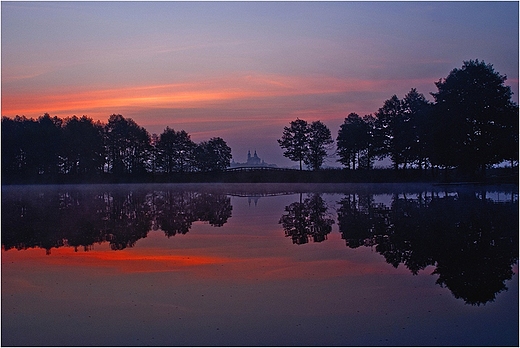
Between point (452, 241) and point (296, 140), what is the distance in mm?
72834

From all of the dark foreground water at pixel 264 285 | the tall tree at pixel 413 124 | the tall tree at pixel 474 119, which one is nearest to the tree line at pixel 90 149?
the tall tree at pixel 413 124

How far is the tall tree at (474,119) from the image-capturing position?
52094 mm

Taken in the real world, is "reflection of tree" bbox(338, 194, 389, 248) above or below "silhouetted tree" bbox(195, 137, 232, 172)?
below

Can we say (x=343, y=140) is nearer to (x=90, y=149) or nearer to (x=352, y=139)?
(x=352, y=139)

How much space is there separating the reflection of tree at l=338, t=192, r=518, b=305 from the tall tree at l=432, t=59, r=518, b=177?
30.6 metres

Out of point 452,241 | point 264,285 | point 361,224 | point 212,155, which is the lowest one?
point 264,285

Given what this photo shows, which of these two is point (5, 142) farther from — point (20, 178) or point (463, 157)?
point (463, 157)

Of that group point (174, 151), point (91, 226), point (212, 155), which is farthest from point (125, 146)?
point (91, 226)

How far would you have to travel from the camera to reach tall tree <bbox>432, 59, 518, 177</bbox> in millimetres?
52094

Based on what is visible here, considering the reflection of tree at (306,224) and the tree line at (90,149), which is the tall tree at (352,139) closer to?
the tree line at (90,149)

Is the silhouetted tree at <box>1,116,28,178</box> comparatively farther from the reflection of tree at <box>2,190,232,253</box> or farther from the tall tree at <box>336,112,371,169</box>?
the reflection of tree at <box>2,190,232,253</box>

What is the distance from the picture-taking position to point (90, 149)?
93250 millimetres

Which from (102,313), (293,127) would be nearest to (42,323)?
(102,313)

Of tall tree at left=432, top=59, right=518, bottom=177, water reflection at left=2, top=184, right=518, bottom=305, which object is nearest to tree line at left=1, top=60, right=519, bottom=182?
tall tree at left=432, top=59, right=518, bottom=177
